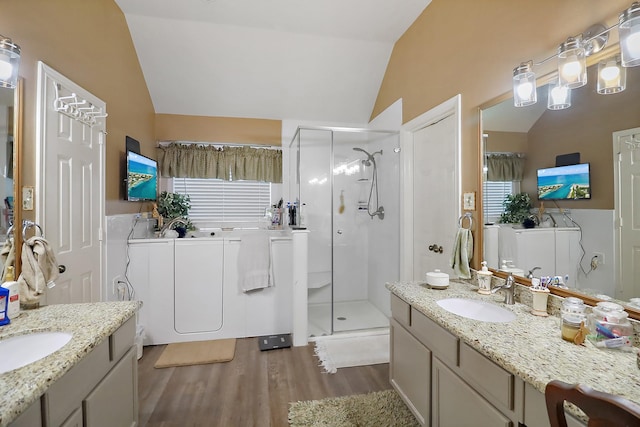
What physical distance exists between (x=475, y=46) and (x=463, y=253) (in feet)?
4.64

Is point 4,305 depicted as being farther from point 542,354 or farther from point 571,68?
point 571,68

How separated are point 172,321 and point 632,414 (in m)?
3.22

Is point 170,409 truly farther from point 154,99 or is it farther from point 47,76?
point 154,99

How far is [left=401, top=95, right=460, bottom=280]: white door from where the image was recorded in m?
2.29

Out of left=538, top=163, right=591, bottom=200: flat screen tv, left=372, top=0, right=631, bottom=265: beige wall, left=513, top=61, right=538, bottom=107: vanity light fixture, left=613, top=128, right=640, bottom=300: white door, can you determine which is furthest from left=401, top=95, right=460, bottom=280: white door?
left=613, top=128, right=640, bottom=300: white door

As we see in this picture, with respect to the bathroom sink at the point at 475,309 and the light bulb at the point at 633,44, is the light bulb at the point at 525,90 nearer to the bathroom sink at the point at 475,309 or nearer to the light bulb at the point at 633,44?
the light bulb at the point at 633,44

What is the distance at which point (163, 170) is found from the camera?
143 inches

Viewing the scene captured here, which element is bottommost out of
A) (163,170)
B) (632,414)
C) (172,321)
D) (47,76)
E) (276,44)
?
(172,321)

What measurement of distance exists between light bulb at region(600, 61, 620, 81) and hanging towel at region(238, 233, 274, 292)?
264 centimetres

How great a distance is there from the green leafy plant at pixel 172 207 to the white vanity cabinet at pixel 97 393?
208 centimetres

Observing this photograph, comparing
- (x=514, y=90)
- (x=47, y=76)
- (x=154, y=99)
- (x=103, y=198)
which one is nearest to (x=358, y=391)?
(x=514, y=90)

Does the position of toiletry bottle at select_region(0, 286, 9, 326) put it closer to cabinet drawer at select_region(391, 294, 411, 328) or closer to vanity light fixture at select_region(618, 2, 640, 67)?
cabinet drawer at select_region(391, 294, 411, 328)

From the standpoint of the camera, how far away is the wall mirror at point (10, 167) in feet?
4.71

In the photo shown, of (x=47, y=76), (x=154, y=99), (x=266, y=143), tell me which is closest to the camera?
(x=47, y=76)
